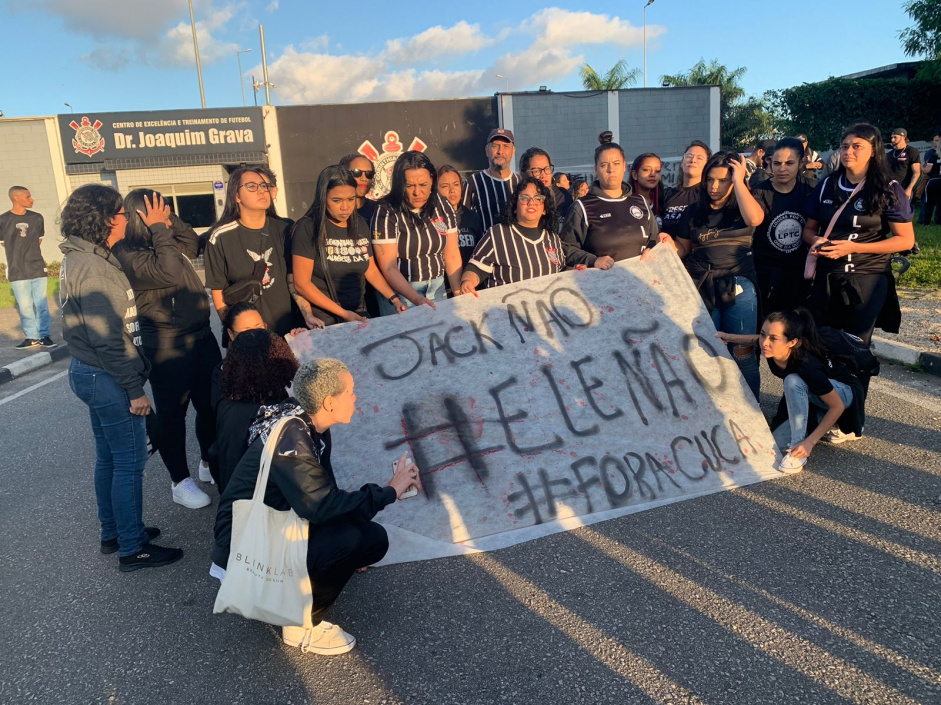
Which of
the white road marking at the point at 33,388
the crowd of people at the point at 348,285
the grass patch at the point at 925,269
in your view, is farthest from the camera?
the grass patch at the point at 925,269

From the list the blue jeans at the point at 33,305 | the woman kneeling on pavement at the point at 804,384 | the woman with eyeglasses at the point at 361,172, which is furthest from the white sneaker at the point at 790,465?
the blue jeans at the point at 33,305

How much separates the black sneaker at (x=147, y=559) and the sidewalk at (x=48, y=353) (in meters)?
5.25

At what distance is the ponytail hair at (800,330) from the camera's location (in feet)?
13.1

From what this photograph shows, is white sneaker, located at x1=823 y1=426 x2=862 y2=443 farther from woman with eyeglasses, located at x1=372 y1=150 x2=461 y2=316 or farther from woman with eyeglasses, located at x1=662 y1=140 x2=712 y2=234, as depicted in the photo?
woman with eyeglasses, located at x1=372 y1=150 x2=461 y2=316

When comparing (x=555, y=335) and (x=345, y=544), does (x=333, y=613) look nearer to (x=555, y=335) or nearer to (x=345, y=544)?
(x=345, y=544)

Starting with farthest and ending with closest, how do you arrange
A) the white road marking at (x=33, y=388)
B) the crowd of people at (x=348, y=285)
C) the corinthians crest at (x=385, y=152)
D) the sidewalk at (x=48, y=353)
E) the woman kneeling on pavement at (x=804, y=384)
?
the corinthians crest at (x=385, y=152)
the white road marking at (x=33, y=388)
the sidewalk at (x=48, y=353)
the woman kneeling on pavement at (x=804, y=384)
the crowd of people at (x=348, y=285)

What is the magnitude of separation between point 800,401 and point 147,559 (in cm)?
368

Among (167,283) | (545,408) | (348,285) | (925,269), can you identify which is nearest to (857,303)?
(545,408)

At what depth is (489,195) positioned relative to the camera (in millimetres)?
5648

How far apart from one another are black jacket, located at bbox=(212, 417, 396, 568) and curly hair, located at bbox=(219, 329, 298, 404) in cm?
29

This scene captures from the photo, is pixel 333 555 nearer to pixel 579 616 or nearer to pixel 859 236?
pixel 579 616

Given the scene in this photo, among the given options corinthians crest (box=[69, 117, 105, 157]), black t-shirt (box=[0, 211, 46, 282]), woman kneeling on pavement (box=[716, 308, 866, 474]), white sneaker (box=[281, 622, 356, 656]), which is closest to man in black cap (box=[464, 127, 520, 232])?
woman kneeling on pavement (box=[716, 308, 866, 474])

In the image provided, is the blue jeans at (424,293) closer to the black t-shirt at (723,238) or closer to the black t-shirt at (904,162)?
the black t-shirt at (723,238)

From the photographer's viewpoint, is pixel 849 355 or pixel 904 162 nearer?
pixel 849 355
